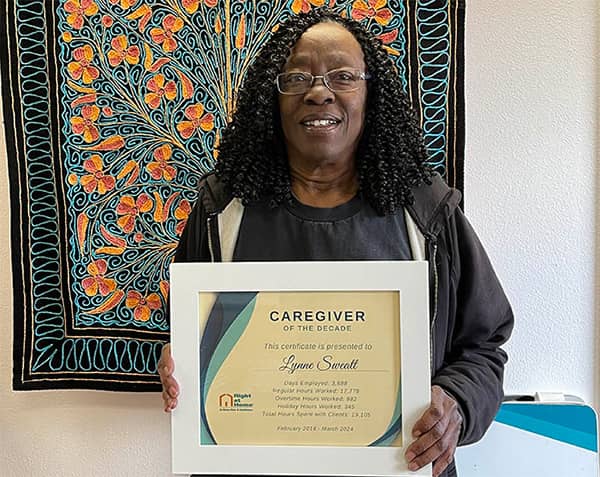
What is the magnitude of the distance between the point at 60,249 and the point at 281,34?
0.73 metres

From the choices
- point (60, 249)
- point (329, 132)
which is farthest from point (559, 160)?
point (60, 249)

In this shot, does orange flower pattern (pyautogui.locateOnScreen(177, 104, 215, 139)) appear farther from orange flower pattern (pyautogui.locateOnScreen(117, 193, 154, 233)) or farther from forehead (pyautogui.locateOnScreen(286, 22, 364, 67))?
forehead (pyautogui.locateOnScreen(286, 22, 364, 67))

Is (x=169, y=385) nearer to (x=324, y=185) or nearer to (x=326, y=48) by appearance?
(x=324, y=185)

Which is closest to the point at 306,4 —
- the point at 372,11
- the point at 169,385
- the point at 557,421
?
the point at 372,11

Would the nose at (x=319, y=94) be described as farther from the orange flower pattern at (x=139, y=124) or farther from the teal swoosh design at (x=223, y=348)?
the orange flower pattern at (x=139, y=124)

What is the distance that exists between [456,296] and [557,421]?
503mm

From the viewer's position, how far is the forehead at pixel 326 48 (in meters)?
0.97

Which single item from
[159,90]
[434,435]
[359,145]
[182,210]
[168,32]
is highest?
[168,32]

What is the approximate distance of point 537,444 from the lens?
4.42 ft

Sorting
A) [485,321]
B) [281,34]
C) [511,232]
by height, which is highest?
[281,34]

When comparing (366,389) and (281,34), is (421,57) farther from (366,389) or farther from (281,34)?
(366,389)

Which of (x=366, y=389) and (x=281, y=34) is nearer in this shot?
(x=366, y=389)

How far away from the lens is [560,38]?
1.37 meters

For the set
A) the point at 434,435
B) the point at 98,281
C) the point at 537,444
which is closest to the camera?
Answer: the point at 434,435
